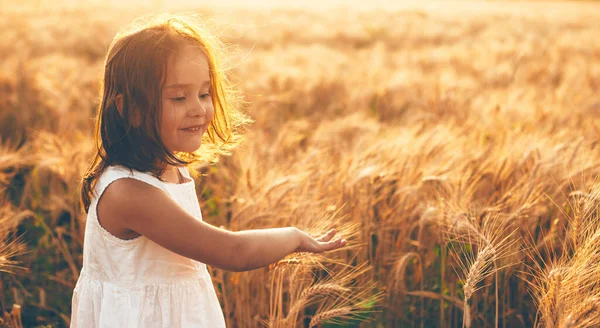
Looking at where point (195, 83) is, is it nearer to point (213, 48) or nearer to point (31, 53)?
point (213, 48)

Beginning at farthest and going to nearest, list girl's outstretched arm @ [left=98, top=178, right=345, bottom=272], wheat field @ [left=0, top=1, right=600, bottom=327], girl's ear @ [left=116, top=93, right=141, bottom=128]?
wheat field @ [left=0, top=1, right=600, bottom=327]
girl's ear @ [left=116, top=93, right=141, bottom=128]
girl's outstretched arm @ [left=98, top=178, right=345, bottom=272]

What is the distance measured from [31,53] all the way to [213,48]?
8044 mm

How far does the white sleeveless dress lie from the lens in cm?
158

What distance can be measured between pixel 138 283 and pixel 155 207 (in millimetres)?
238

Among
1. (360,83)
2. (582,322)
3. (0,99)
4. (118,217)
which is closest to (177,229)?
(118,217)

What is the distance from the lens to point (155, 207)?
1493mm

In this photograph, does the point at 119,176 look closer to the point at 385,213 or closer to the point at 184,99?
the point at 184,99

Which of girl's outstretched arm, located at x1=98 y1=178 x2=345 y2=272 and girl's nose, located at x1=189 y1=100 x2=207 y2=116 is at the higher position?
girl's nose, located at x1=189 y1=100 x2=207 y2=116

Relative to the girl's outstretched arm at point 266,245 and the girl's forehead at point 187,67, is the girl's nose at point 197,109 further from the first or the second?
the girl's outstretched arm at point 266,245

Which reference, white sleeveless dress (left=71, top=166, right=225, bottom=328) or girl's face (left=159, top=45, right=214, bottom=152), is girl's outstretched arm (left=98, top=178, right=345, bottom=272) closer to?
white sleeveless dress (left=71, top=166, right=225, bottom=328)

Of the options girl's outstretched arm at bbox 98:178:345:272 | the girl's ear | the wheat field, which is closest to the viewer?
girl's outstretched arm at bbox 98:178:345:272

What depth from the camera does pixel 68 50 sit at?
31.8 ft

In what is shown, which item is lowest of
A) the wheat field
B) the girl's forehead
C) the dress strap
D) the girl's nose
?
the wheat field

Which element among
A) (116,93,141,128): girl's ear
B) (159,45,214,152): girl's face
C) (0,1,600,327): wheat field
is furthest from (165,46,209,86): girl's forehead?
(0,1,600,327): wheat field
